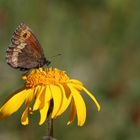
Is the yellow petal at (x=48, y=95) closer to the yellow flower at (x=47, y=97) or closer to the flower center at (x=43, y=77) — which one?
the yellow flower at (x=47, y=97)

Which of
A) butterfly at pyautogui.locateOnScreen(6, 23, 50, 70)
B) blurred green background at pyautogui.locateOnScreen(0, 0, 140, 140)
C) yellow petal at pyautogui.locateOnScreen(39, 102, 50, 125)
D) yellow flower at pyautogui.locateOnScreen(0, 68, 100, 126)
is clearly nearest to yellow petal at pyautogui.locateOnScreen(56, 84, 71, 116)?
yellow flower at pyautogui.locateOnScreen(0, 68, 100, 126)

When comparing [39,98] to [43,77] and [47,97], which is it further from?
[43,77]

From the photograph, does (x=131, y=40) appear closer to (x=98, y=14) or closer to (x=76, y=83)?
(x=98, y=14)

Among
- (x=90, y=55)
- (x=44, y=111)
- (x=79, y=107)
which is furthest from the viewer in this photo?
(x=90, y=55)

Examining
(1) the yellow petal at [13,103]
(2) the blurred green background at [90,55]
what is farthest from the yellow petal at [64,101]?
(2) the blurred green background at [90,55]

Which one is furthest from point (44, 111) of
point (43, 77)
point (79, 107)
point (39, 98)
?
point (43, 77)

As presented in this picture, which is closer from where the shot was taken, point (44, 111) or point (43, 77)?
point (44, 111)

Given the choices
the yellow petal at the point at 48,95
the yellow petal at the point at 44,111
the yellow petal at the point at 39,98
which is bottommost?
the yellow petal at the point at 44,111
